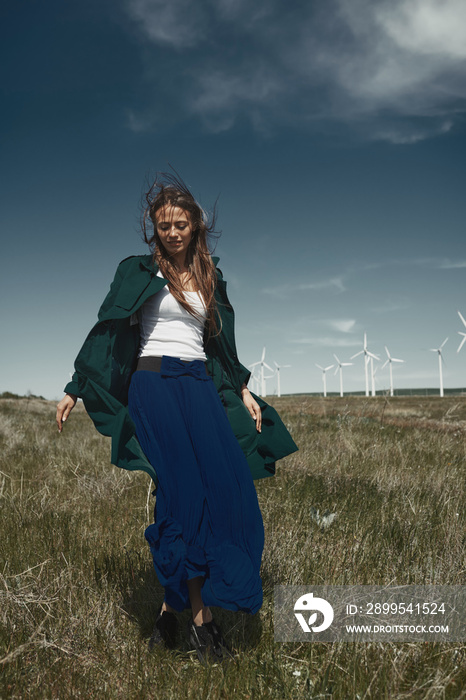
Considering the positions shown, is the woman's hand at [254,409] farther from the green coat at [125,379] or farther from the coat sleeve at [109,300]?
the coat sleeve at [109,300]

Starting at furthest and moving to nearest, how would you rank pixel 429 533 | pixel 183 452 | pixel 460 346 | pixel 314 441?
1. pixel 460 346
2. pixel 314 441
3. pixel 429 533
4. pixel 183 452

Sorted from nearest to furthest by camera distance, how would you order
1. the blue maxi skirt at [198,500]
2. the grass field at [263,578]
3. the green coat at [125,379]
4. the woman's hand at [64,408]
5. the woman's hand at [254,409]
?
the grass field at [263,578] → the blue maxi skirt at [198,500] → the woman's hand at [64,408] → the green coat at [125,379] → the woman's hand at [254,409]

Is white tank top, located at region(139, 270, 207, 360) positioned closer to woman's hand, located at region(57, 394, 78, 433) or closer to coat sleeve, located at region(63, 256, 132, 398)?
coat sleeve, located at region(63, 256, 132, 398)

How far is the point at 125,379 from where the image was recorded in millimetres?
3209

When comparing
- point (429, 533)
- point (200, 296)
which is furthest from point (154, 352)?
point (429, 533)

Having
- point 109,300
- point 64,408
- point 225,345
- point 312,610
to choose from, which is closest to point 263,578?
point 312,610

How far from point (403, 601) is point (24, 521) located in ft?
10.4

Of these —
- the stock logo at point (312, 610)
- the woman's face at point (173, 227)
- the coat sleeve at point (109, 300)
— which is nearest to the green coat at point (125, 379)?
the coat sleeve at point (109, 300)

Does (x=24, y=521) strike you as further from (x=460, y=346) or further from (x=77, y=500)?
(x=460, y=346)

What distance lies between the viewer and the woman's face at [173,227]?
126 inches

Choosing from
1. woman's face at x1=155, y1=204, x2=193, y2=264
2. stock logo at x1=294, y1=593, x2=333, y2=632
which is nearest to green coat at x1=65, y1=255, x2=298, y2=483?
woman's face at x1=155, y1=204, x2=193, y2=264

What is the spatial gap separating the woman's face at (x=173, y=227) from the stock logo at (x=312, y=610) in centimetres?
235

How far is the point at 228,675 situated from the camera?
90.7 inches

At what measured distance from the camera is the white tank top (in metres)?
3.04
